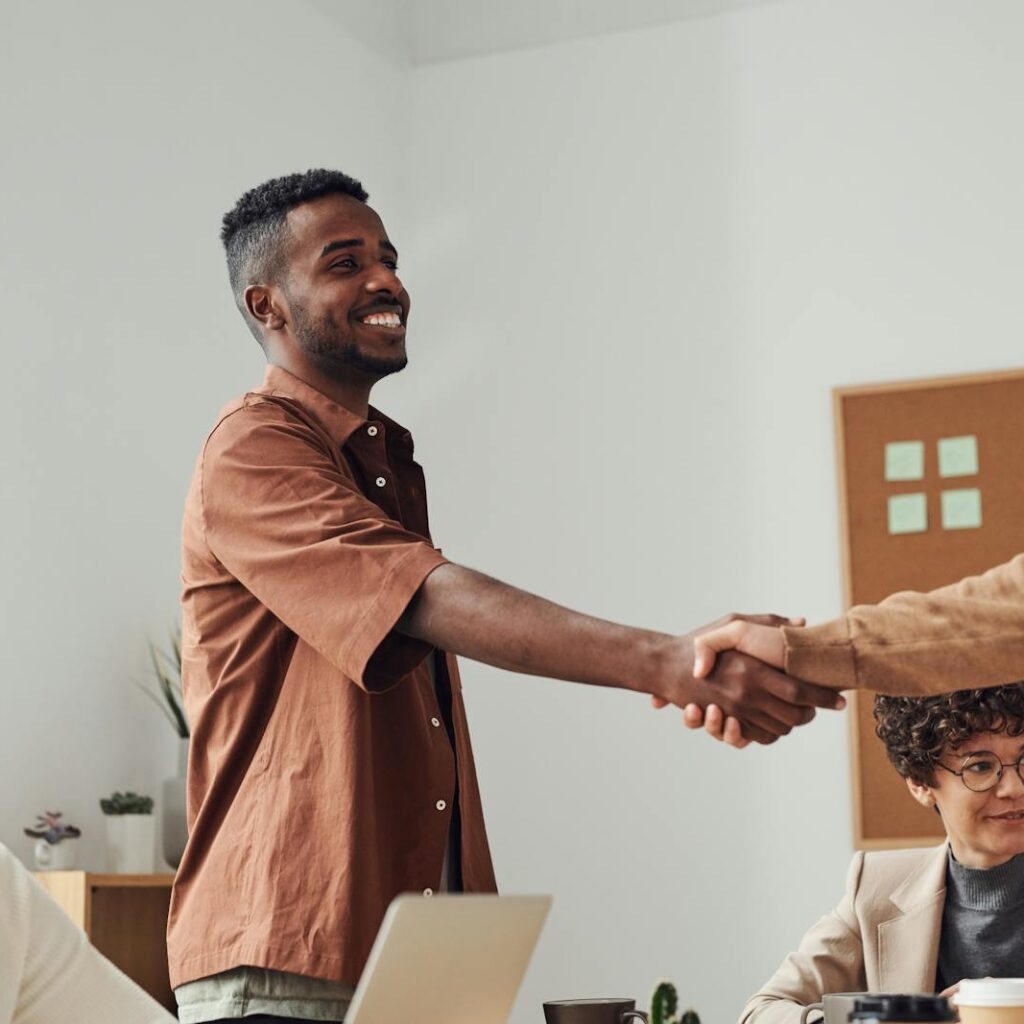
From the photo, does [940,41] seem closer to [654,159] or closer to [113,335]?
[654,159]

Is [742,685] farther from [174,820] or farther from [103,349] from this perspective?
[103,349]

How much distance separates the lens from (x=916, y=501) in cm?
416

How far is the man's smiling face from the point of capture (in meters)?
2.04

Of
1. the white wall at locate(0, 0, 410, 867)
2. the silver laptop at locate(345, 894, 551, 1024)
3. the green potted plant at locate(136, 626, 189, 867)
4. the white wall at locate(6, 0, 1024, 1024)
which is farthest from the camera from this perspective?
the white wall at locate(6, 0, 1024, 1024)

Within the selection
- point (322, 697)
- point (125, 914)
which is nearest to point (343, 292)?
point (322, 697)

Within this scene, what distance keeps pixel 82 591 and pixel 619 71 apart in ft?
7.10

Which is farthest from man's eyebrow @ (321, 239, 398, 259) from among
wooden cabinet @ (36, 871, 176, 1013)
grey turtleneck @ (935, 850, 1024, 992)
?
wooden cabinet @ (36, 871, 176, 1013)

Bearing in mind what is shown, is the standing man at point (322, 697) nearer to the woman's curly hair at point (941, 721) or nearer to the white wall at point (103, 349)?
the woman's curly hair at point (941, 721)

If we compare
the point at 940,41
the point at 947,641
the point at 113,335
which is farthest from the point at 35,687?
the point at 940,41

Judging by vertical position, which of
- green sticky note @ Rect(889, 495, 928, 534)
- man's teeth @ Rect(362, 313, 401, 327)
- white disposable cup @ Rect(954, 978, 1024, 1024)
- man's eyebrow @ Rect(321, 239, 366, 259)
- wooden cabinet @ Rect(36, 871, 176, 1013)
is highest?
man's eyebrow @ Rect(321, 239, 366, 259)

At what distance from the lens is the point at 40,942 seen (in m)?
1.61

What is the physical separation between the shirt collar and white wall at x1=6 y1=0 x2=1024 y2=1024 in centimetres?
163

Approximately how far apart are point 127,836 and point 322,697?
1818mm

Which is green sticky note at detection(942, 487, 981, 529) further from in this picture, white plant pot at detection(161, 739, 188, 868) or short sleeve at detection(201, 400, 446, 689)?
short sleeve at detection(201, 400, 446, 689)
